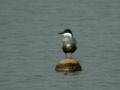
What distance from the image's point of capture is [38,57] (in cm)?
3475

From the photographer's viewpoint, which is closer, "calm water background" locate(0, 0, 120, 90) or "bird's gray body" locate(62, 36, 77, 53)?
"calm water background" locate(0, 0, 120, 90)

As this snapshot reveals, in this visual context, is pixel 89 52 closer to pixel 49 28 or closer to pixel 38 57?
pixel 38 57

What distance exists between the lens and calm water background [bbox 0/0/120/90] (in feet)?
95.6

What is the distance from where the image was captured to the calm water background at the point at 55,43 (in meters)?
29.1

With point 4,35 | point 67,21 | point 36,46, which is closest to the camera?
point 36,46

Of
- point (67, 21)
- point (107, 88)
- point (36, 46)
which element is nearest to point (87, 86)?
point (107, 88)

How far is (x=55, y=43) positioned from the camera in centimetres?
3903

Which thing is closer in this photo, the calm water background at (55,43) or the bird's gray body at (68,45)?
the calm water background at (55,43)

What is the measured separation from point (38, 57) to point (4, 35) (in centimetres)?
852

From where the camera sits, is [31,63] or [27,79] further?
[31,63]

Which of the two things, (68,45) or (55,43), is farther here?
(55,43)

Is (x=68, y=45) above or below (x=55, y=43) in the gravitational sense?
below

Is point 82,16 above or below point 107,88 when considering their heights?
above

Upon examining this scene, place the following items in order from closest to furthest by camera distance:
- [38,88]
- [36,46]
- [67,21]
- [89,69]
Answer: [38,88]
[89,69]
[36,46]
[67,21]
